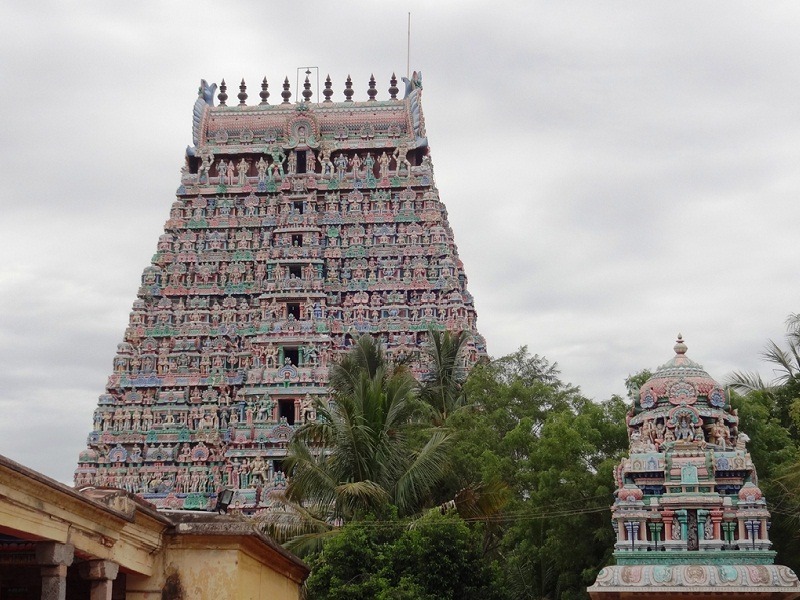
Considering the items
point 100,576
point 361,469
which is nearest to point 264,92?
point 361,469

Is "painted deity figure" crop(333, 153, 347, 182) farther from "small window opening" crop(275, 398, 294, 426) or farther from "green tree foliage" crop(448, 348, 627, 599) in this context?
"green tree foliage" crop(448, 348, 627, 599)

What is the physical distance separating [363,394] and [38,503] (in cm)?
1993

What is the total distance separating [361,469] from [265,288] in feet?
66.4

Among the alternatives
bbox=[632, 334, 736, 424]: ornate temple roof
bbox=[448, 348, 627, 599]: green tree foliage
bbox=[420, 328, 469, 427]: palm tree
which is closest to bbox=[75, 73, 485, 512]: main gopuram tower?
bbox=[420, 328, 469, 427]: palm tree

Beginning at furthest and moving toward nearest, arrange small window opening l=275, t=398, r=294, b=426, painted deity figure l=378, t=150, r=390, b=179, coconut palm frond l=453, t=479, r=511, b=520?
painted deity figure l=378, t=150, r=390, b=179 → small window opening l=275, t=398, r=294, b=426 → coconut palm frond l=453, t=479, r=511, b=520

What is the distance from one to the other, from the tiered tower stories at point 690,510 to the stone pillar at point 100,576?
1048 cm

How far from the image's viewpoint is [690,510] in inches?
880

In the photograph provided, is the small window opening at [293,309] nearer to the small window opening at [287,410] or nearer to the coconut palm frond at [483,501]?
the small window opening at [287,410]

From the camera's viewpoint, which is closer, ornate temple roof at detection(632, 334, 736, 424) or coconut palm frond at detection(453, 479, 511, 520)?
ornate temple roof at detection(632, 334, 736, 424)

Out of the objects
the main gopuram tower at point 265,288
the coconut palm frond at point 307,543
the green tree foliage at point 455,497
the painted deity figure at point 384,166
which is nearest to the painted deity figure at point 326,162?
the main gopuram tower at point 265,288

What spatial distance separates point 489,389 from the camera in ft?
125

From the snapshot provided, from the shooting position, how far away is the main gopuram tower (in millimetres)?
46750

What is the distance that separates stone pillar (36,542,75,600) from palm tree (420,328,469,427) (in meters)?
28.7

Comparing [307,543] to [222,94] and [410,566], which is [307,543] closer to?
[410,566]
